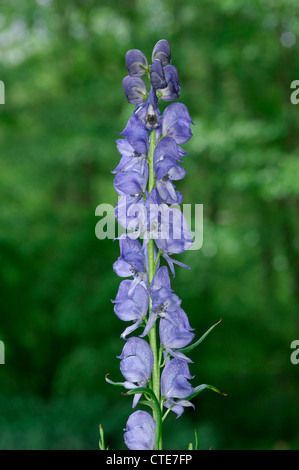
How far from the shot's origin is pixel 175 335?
1.01m

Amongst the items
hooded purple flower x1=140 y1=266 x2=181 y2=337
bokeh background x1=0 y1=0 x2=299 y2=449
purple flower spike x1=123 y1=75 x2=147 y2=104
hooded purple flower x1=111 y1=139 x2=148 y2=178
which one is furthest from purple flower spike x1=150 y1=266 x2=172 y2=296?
bokeh background x1=0 y1=0 x2=299 y2=449

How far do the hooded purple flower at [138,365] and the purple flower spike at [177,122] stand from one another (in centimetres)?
46

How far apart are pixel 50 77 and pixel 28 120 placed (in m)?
1.70

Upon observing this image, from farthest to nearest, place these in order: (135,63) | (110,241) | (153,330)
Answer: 1. (110,241)
2. (135,63)
3. (153,330)

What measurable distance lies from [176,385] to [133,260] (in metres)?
0.27

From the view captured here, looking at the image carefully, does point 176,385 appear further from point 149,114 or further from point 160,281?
point 149,114

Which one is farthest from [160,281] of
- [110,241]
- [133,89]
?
[110,241]

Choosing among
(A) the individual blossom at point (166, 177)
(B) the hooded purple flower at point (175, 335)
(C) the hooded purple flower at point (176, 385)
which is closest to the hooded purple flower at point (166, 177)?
(A) the individual blossom at point (166, 177)

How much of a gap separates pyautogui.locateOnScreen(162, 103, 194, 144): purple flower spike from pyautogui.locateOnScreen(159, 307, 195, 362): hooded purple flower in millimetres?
384

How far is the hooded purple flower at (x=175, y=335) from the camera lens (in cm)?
100

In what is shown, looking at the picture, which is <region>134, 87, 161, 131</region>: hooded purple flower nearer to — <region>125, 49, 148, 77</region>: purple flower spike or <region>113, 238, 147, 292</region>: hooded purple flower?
<region>125, 49, 148, 77</region>: purple flower spike

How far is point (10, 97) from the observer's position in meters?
9.86
